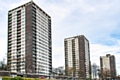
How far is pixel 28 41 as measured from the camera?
102438mm

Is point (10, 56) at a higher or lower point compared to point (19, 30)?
lower

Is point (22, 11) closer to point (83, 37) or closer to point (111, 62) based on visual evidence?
point (83, 37)

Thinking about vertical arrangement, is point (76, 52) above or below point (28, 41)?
below

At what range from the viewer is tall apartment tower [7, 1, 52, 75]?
101688 mm

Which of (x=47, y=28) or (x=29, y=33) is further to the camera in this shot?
(x=47, y=28)

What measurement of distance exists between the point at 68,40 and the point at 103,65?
48698 mm

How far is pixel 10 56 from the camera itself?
108m

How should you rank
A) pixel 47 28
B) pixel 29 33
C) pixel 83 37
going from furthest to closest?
pixel 83 37
pixel 47 28
pixel 29 33

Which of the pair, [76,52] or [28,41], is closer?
[28,41]

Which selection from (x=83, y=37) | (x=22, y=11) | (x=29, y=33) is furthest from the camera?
(x=83, y=37)

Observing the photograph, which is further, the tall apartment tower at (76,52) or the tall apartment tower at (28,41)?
the tall apartment tower at (76,52)

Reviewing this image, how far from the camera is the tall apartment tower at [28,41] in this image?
10169 centimetres

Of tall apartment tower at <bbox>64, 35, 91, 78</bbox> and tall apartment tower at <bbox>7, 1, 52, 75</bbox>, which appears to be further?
tall apartment tower at <bbox>64, 35, 91, 78</bbox>

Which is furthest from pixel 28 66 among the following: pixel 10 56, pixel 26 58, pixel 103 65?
pixel 103 65
